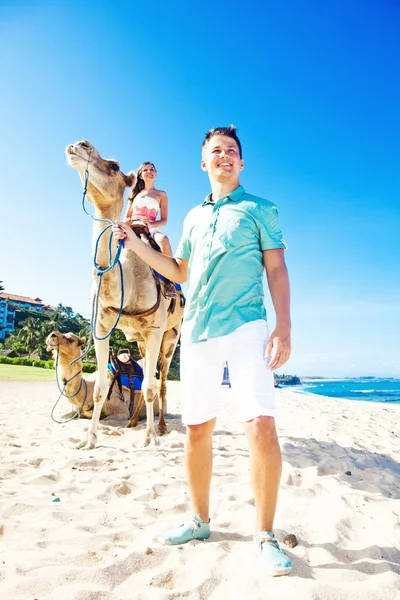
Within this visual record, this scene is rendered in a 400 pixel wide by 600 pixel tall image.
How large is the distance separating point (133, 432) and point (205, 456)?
4198 mm

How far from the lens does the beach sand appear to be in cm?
192

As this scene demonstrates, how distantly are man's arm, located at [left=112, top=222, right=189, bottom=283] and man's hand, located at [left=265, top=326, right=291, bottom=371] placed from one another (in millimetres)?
964

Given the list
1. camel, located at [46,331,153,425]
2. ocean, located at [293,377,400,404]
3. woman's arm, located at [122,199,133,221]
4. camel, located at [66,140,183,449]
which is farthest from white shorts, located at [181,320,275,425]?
ocean, located at [293,377,400,404]

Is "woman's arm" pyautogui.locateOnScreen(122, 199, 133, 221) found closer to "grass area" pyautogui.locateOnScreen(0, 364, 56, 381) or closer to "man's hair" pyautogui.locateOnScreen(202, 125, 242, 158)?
"man's hair" pyautogui.locateOnScreen(202, 125, 242, 158)

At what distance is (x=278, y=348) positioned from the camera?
2.20 metres

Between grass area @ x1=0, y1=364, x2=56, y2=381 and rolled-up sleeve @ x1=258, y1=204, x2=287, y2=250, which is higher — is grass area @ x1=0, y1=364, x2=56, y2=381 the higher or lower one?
the lower one

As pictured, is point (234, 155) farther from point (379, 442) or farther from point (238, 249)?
point (379, 442)

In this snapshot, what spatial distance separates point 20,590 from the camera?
1.83 metres

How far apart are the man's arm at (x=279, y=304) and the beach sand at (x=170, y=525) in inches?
44.3

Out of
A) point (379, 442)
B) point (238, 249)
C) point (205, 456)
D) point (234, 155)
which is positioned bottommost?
point (379, 442)

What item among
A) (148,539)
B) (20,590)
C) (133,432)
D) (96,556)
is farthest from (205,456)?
(133,432)

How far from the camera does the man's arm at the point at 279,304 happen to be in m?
2.21

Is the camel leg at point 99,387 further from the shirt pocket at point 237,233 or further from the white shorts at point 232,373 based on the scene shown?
the shirt pocket at point 237,233

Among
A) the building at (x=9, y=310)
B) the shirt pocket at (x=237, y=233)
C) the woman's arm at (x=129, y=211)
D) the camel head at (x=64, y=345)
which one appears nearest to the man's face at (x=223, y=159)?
the shirt pocket at (x=237, y=233)
